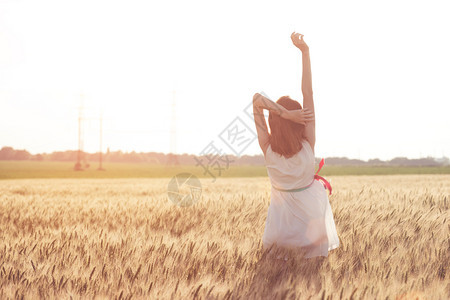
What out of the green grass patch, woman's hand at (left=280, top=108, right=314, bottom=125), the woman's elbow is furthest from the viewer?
the green grass patch

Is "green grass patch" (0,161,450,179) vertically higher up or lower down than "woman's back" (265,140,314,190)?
lower down

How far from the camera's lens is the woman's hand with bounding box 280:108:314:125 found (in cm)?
289

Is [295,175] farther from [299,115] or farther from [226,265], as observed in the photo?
[226,265]

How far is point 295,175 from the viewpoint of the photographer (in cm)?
308

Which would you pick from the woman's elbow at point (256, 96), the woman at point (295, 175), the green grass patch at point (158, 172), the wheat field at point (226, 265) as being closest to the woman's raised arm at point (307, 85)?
the woman at point (295, 175)

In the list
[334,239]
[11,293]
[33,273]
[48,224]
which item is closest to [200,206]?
[48,224]

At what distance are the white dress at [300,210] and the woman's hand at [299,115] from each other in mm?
223

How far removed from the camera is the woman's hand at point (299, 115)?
289 centimetres

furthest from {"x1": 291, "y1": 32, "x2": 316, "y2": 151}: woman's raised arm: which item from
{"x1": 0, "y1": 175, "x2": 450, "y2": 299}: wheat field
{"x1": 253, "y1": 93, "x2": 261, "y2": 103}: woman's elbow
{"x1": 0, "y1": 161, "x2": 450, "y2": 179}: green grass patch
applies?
{"x1": 0, "y1": 161, "x2": 450, "y2": 179}: green grass patch

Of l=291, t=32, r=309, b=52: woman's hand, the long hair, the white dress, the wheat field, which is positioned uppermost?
l=291, t=32, r=309, b=52: woman's hand

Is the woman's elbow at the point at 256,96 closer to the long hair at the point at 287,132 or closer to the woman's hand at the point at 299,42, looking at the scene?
the long hair at the point at 287,132

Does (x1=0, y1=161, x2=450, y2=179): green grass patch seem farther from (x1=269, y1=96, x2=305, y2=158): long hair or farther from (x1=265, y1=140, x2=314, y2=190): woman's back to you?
(x1=269, y1=96, x2=305, y2=158): long hair

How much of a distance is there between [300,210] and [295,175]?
0.29 m

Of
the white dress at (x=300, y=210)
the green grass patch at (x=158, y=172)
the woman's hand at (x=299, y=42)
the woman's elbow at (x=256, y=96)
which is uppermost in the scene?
the woman's hand at (x=299, y=42)
